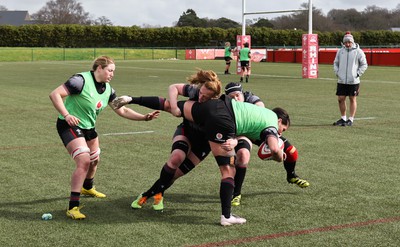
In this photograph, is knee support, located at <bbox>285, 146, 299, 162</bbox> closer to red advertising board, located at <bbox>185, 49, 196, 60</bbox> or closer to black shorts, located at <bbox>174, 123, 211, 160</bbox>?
black shorts, located at <bbox>174, 123, 211, 160</bbox>

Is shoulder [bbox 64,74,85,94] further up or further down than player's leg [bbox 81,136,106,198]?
further up

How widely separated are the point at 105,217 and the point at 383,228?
264 cm

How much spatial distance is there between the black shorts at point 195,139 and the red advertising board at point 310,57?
25.3 metres

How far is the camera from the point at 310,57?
31906mm

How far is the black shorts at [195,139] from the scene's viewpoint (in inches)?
255

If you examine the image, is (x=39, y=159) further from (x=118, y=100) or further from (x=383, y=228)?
(x=383, y=228)

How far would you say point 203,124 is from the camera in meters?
6.00

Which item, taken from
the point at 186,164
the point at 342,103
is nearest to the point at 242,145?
the point at 186,164

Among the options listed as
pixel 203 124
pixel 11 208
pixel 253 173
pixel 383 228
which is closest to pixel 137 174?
pixel 253 173

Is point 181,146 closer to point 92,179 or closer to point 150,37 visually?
point 92,179

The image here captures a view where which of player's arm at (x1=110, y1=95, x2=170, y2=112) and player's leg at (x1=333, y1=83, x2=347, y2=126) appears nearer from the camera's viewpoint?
player's arm at (x1=110, y1=95, x2=170, y2=112)

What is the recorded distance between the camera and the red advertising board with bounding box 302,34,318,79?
3155 centimetres

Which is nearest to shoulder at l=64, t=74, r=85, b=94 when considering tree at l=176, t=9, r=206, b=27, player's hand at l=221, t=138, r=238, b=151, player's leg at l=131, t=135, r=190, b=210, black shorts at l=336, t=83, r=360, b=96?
player's leg at l=131, t=135, r=190, b=210

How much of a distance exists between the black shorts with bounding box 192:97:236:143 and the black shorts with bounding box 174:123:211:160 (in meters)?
0.50
